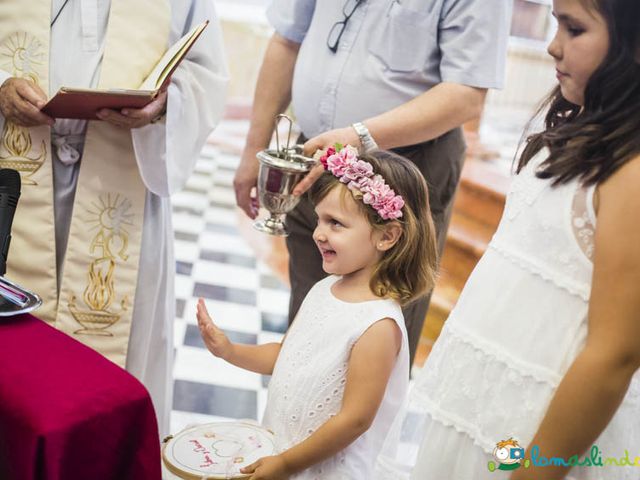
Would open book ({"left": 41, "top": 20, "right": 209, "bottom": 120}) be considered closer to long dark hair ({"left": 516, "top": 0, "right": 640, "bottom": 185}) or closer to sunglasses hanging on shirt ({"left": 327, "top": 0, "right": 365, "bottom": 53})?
sunglasses hanging on shirt ({"left": 327, "top": 0, "right": 365, "bottom": 53})

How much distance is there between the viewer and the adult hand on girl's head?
1772 mm

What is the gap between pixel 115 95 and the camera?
2131 mm

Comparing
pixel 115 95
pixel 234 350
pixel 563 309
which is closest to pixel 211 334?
pixel 234 350

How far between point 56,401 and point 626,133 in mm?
1072

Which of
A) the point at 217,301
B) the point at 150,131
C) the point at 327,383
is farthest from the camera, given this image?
the point at 217,301

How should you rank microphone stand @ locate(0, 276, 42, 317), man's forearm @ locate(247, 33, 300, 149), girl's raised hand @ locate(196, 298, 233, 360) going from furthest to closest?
man's forearm @ locate(247, 33, 300, 149), girl's raised hand @ locate(196, 298, 233, 360), microphone stand @ locate(0, 276, 42, 317)

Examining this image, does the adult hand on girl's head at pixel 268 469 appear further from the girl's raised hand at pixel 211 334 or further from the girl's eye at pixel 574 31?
the girl's eye at pixel 574 31

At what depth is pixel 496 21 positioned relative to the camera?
2.45 metres

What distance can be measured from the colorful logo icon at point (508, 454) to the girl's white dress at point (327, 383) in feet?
1.33

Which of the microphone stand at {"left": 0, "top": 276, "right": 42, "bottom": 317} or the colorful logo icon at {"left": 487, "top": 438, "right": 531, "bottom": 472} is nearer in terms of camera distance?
the colorful logo icon at {"left": 487, "top": 438, "right": 531, "bottom": 472}

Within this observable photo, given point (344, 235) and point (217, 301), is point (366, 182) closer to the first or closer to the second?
point (344, 235)

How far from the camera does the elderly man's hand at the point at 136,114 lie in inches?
91.1

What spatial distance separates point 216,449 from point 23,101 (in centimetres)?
114

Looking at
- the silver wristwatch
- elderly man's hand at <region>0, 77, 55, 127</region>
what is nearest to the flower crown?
the silver wristwatch
